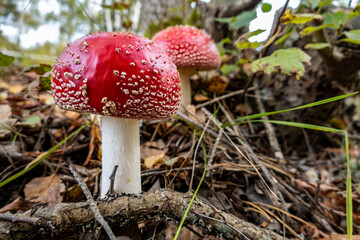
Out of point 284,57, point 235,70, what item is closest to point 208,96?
point 235,70

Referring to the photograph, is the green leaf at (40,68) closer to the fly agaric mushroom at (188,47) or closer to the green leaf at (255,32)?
the fly agaric mushroom at (188,47)

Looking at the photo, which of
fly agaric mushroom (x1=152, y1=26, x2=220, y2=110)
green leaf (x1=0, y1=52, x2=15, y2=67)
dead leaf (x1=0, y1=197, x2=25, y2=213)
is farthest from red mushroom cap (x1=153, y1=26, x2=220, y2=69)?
dead leaf (x1=0, y1=197, x2=25, y2=213)

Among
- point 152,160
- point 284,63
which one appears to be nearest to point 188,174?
point 152,160

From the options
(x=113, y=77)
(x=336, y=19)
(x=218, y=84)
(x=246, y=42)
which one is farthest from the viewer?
(x=218, y=84)

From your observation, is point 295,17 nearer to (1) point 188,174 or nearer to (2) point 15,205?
(1) point 188,174

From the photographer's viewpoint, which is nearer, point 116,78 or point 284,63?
point 116,78

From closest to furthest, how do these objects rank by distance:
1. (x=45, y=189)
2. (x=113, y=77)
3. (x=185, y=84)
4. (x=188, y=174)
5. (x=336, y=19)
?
(x=113, y=77), (x=45, y=189), (x=188, y=174), (x=336, y=19), (x=185, y=84)

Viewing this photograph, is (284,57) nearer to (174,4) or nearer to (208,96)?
(208,96)
